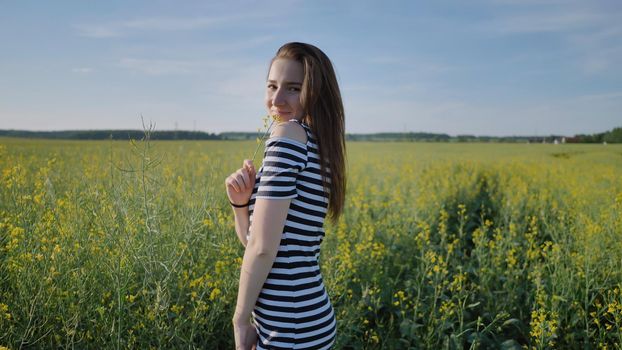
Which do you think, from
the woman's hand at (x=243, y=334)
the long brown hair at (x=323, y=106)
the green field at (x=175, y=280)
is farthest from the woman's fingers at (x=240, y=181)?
the green field at (x=175, y=280)

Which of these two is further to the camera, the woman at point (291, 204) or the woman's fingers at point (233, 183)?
the woman's fingers at point (233, 183)

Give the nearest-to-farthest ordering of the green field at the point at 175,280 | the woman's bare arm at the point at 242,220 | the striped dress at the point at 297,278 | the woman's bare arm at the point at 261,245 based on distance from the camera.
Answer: the woman's bare arm at the point at 261,245 → the striped dress at the point at 297,278 → the woman's bare arm at the point at 242,220 → the green field at the point at 175,280

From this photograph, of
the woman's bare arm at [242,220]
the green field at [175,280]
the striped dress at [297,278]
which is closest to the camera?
the striped dress at [297,278]

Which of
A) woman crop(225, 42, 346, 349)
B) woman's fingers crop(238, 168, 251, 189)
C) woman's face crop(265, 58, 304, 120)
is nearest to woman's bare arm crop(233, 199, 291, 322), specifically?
woman crop(225, 42, 346, 349)

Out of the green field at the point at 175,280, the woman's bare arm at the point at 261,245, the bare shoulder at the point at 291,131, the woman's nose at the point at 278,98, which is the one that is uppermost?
the woman's nose at the point at 278,98

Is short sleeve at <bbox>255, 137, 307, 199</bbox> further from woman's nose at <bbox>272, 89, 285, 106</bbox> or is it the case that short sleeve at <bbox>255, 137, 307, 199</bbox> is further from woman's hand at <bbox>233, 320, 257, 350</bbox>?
woman's hand at <bbox>233, 320, 257, 350</bbox>

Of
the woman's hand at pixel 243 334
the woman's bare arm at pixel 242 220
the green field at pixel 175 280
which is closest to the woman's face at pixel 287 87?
the woman's bare arm at pixel 242 220

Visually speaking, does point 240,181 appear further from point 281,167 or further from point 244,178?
point 281,167

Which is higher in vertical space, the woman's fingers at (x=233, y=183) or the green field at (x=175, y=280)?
the woman's fingers at (x=233, y=183)

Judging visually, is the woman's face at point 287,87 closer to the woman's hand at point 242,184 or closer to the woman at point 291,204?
the woman at point 291,204

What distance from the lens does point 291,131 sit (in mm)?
1423

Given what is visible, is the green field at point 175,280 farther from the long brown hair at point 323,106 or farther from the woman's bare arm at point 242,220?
the long brown hair at point 323,106

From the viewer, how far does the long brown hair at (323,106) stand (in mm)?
1506

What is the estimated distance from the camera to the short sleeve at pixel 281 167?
1.37 meters
